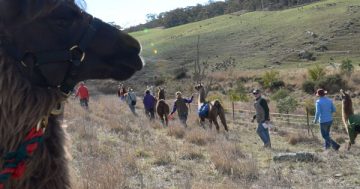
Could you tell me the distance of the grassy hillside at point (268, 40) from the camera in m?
67.9

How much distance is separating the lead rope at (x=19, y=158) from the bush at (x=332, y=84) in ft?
140

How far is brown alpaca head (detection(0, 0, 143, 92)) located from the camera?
299 centimetres

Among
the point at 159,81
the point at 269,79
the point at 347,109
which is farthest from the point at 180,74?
the point at 347,109

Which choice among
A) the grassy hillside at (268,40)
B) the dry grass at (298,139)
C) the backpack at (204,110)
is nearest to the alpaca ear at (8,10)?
the dry grass at (298,139)

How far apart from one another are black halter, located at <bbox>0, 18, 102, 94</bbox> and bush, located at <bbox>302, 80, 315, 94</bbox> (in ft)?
143

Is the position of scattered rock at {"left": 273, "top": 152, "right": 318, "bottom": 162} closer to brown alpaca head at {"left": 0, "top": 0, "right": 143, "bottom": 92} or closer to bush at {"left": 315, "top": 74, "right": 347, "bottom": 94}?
brown alpaca head at {"left": 0, "top": 0, "right": 143, "bottom": 92}

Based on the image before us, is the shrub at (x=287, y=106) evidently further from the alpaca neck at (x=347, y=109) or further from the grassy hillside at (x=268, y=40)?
the grassy hillside at (x=268, y=40)

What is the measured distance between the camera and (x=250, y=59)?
71750 mm

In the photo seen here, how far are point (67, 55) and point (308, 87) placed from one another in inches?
1755

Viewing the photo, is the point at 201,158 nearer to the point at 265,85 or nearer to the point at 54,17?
the point at 54,17

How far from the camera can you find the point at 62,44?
10.4 feet

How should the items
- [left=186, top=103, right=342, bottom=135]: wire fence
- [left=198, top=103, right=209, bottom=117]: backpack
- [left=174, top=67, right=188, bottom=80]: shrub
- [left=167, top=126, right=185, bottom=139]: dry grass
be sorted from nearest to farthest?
[left=167, top=126, right=185, bottom=139]: dry grass < [left=198, top=103, right=209, bottom=117]: backpack < [left=186, top=103, right=342, bottom=135]: wire fence < [left=174, top=67, right=188, bottom=80]: shrub

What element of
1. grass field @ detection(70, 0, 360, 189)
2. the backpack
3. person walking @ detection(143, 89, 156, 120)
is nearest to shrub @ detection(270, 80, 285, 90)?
grass field @ detection(70, 0, 360, 189)

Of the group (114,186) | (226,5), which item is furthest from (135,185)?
(226,5)
